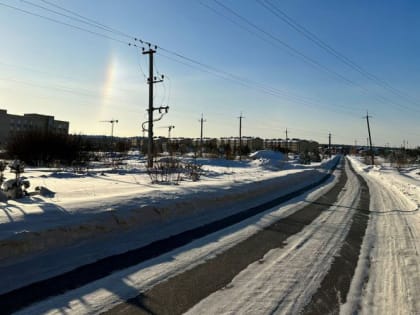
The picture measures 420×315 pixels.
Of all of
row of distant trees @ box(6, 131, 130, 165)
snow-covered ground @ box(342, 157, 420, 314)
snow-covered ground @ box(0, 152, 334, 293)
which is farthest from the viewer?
row of distant trees @ box(6, 131, 130, 165)

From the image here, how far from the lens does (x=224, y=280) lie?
4523mm

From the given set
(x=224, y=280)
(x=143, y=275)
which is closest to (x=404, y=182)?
(x=224, y=280)

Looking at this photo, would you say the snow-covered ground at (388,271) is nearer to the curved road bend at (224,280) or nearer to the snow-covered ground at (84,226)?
the curved road bend at (224,280)

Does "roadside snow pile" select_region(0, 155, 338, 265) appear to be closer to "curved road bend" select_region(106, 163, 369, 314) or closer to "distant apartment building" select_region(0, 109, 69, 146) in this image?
"curved road bend" select_region(106, 163, 369, 314)

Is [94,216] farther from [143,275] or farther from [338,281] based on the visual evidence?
[338,281]

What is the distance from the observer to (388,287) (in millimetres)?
4488

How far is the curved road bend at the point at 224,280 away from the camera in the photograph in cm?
371

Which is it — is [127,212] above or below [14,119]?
below

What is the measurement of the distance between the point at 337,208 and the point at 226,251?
22.1ft

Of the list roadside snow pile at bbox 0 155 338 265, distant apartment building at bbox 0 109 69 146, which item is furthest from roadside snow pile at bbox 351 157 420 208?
distant apartment building at bbox 0 109 69 146

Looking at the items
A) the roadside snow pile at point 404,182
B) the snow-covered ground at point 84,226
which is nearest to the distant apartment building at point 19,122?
the roadside snow pile at point 404,182

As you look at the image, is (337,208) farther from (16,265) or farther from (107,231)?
(16,265)

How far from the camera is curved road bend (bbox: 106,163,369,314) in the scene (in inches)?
146

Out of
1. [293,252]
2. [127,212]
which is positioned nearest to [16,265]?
[127,212]
